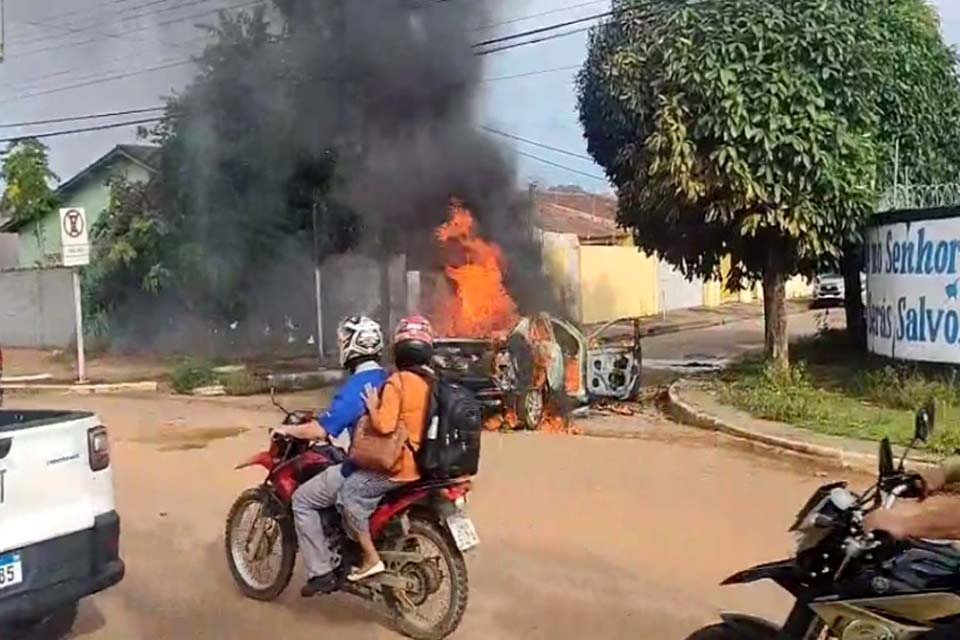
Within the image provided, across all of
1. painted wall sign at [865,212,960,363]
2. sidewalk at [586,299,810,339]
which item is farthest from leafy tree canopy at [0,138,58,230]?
painted wall sign at [865,212,960,363]

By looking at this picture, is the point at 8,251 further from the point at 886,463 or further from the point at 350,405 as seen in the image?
the point at 886,463

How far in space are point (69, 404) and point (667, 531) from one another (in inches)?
427

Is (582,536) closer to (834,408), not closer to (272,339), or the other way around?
(834,408)

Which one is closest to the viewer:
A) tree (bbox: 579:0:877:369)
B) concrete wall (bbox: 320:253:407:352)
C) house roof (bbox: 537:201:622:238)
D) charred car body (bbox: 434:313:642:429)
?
charred car body (bbox: 434:313:642:429)

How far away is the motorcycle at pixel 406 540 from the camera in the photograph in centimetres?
479

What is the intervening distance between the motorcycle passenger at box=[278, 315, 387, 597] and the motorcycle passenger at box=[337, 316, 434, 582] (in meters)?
0.09

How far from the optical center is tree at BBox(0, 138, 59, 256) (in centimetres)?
3011

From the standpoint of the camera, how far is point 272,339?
2256 cm

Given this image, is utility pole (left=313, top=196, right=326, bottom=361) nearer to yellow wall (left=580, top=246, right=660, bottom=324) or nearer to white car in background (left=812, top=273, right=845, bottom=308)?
yellow wall (left=580, top=246, right=660, bottom=324)

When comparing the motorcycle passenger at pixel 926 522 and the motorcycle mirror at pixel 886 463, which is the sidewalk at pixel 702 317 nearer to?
the motorcycle mirror at pixel 886 463

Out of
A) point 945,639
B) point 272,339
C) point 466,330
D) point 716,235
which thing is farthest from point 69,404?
point 945,639

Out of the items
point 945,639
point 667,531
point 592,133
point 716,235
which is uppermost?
point 592,133

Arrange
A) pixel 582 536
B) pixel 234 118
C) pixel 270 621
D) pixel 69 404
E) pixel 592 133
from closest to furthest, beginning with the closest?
pixel 270 621 → pixel 582 536 → pixel 69 404 → pixel 592 133 → pixel 234 118

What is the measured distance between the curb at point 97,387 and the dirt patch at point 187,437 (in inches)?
201
